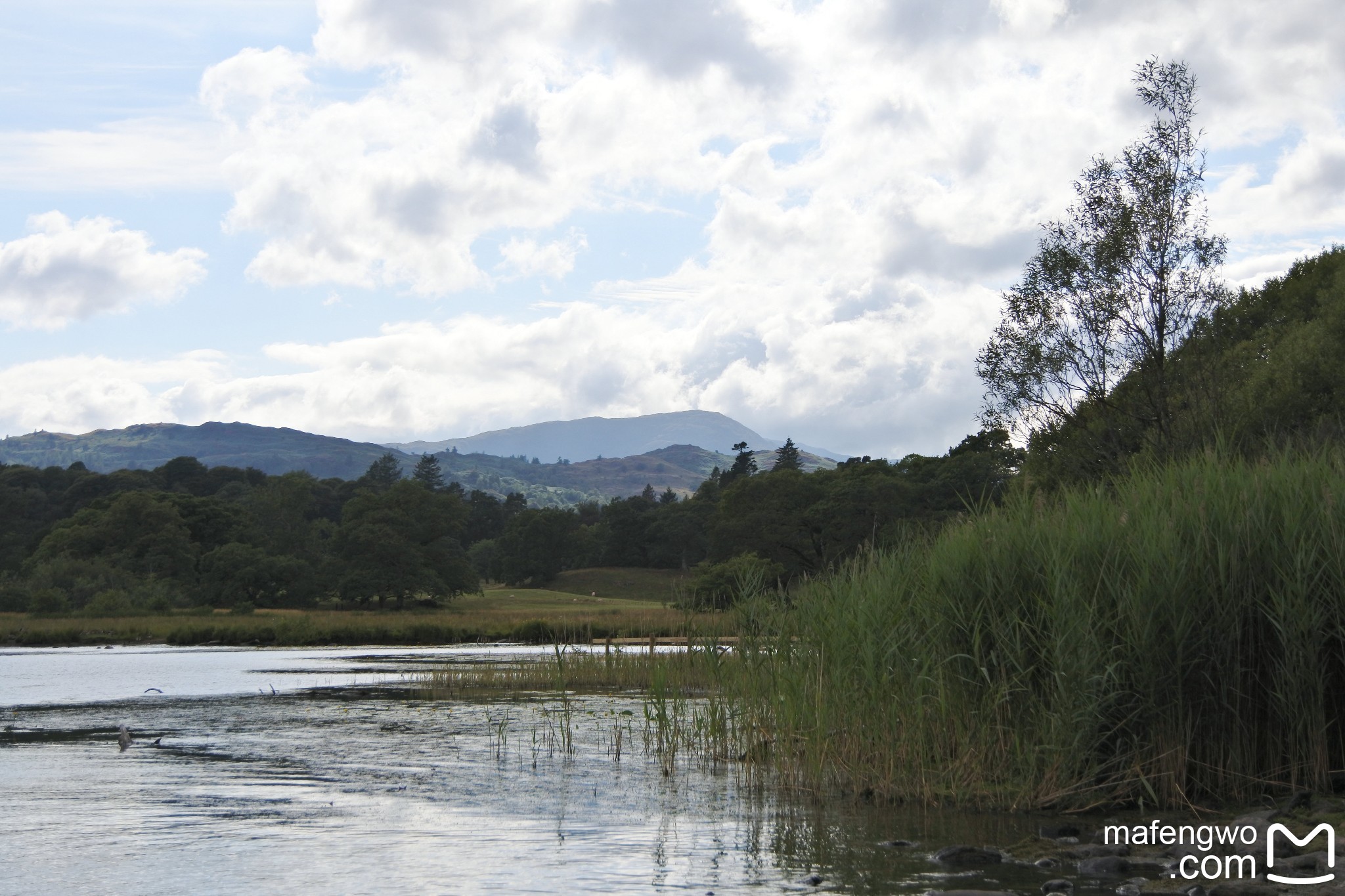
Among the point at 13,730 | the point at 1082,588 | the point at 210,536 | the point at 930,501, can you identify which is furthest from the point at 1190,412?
the point at 210,536

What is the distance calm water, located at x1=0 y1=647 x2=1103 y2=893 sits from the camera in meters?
10.5

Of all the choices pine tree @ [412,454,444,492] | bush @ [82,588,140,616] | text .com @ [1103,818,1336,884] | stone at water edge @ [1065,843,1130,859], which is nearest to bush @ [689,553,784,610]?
text .com @ [1103,818,1336,884]

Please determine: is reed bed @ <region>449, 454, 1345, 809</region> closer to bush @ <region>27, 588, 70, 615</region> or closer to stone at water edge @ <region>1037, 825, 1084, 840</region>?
stone at water edge @ <region>1037, 825, 1084, 840</region>

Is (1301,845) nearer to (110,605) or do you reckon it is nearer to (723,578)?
(723,578)

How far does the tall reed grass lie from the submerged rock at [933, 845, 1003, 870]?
1749mm

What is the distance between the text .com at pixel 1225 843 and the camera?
9.67m

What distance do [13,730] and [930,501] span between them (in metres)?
78.9

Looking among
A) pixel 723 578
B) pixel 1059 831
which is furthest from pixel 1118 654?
pixel 723 578

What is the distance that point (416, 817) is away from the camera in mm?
13617

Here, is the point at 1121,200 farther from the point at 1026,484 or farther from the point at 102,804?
the point at 102,804

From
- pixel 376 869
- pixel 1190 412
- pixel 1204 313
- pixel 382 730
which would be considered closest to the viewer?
pixel 376 869

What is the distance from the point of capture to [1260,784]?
12.0 metres

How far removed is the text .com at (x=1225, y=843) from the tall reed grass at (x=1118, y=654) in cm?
41

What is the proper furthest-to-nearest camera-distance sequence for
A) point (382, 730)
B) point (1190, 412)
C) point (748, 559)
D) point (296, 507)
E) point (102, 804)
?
point (296, 507) → point (748, 559) → point (1190, 412) → point (382, 730) → point (102, 804)
